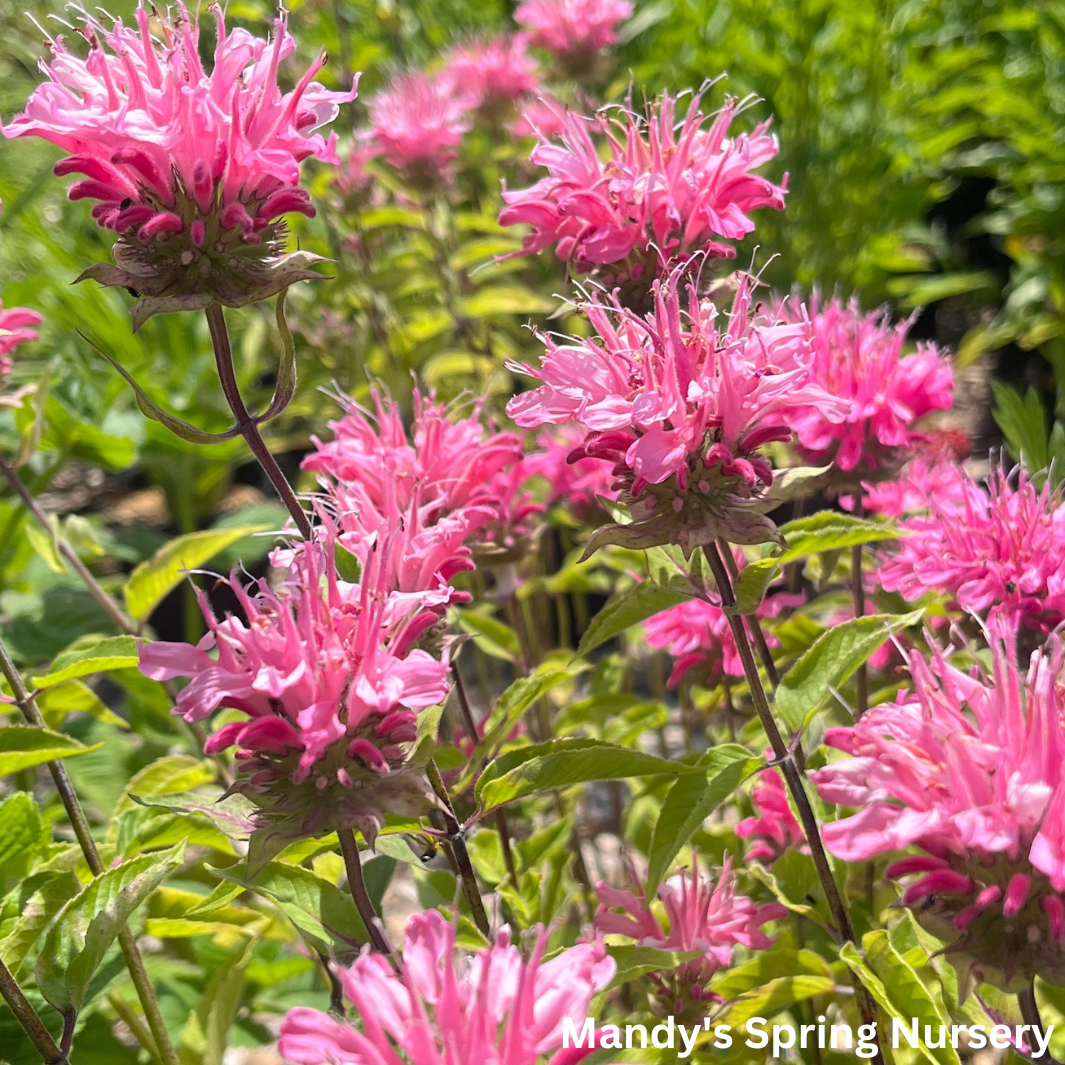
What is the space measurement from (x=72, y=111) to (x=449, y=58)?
6.97ft

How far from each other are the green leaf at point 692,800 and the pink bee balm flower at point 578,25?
6.62 ft

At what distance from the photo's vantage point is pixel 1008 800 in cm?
65

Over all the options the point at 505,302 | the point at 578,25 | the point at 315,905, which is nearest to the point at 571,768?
the point at 315,905

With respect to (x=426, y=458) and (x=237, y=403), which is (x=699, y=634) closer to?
(x=426, y=458)

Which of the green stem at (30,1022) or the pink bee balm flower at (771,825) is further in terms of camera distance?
the pink bee balm flower at (771,825)

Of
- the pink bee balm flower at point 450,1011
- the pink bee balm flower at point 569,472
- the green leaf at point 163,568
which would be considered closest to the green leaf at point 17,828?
the green leaf at point 163,568

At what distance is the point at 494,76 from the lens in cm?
259

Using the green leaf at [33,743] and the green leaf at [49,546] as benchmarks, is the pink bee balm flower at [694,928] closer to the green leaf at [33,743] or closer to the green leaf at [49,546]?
the green leaf at [33,743]

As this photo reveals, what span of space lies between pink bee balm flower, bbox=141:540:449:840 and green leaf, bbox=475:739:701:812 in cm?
8

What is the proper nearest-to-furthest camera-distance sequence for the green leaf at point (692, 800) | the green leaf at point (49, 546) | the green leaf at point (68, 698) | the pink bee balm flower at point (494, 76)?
the green leaf at point (692, 800) < the green leaf at point (68, 698) < the green leaf at point (49, 546) < the pink bee balm flower at point (494, 76)

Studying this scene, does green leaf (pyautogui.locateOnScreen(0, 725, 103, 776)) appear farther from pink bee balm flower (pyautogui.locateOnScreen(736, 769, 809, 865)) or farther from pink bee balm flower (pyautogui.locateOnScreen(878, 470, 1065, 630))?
pink bee balm flower (pyautogui.locateOnScreen(878, 470, 1065, 630))

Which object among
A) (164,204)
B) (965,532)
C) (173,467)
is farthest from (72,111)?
(173,467)

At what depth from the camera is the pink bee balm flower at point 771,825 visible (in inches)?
41.7

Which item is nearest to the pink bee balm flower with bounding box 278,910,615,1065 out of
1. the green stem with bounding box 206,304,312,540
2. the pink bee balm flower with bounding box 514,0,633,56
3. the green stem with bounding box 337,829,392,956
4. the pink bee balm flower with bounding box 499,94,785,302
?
the green stem with bounding box 337,829,392,956
